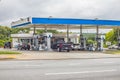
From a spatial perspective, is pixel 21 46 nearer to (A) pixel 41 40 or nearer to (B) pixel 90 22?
(A) pixel 41 40

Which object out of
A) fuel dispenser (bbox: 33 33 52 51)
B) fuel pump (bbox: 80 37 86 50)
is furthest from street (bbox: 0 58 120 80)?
fuel pump (bbox: 80 37 86 50)

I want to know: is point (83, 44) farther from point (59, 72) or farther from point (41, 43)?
point (59, 72)

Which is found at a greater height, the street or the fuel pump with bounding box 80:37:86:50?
the fuel pump with bounding box 80:37:86:50

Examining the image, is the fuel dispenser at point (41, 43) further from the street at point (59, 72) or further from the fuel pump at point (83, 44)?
the street at point (59, 72)

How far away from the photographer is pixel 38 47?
166 feet

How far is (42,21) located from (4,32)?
230ft

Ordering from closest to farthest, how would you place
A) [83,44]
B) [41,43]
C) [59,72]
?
[59,72], [41,43], [83,44]

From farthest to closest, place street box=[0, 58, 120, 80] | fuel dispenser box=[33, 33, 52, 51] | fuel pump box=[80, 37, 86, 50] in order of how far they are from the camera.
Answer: fuel pump box=[80, 37, 86, 50] → fuel dispenser box=[33, 33, 52, 51] → street box=[0, 58, 120, 80]

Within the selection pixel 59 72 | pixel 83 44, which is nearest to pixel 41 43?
pixel 83 44

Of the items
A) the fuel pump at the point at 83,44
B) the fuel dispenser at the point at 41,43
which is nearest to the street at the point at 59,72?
the fuel dispenser at the point at 41,43

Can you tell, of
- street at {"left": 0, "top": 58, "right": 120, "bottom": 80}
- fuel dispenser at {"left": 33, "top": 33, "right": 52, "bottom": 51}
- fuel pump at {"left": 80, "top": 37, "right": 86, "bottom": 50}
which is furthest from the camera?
fuel pump at {"left": 80, "top": 37, "right": 86, "bottom": 50}

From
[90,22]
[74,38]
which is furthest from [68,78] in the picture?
[74,38]

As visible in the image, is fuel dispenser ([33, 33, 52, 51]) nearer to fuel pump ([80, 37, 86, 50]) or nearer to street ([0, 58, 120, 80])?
fuel pump ([80, 37, 86, 50])

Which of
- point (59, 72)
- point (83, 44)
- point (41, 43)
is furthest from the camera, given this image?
point (83, 44)
